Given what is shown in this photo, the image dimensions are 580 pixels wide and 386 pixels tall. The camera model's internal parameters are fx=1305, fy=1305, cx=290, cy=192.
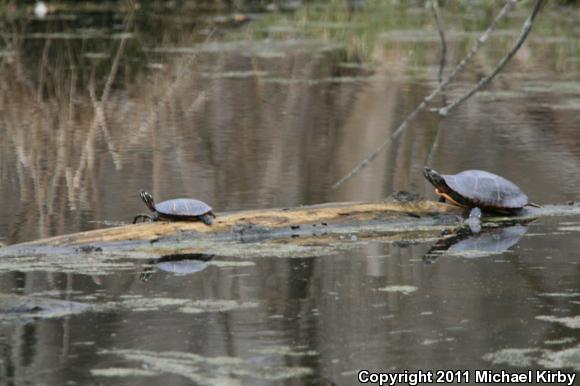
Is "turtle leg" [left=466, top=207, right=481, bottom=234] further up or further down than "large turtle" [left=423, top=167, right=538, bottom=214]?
further down

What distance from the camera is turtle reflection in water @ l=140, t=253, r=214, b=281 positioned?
20.0 feet

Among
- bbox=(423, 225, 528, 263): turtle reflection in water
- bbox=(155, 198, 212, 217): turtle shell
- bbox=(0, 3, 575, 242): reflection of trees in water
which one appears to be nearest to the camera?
bbox=(423, 225, 528, 263): turtle reflection in water

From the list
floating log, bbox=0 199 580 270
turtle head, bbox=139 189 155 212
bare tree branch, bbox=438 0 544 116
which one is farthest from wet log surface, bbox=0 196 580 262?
bare tree branch, bbox=438 0 544 116

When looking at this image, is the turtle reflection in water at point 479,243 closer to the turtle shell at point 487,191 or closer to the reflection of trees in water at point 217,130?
the turtle shell at point 487,191

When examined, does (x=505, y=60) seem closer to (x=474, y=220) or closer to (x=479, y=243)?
(x=479, y=243)

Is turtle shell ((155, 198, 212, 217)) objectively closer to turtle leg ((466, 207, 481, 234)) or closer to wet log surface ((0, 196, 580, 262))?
wet log surface ((0, 196, 580, 262))

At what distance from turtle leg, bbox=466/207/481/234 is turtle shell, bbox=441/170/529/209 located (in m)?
0.05

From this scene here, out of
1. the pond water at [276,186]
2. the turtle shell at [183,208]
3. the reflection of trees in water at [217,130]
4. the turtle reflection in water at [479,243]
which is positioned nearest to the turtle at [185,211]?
the turtle shell at [183,208]

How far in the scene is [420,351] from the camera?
4.68 m

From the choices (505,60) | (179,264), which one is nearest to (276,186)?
(179,264)

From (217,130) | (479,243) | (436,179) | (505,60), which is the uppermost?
(505,60)

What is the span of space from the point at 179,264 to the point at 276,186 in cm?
247

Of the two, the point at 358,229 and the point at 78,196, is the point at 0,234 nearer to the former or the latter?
the point at 78,196

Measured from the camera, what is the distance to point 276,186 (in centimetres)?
866
